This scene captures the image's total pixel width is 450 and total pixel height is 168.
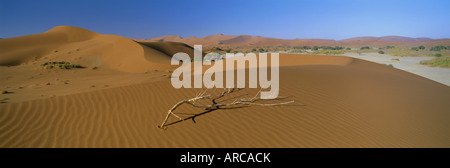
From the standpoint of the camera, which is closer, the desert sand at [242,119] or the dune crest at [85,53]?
the desert sand at [242,119]

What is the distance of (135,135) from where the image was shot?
3.50 metres

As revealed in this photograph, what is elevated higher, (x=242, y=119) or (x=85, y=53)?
(x=85, y=53)

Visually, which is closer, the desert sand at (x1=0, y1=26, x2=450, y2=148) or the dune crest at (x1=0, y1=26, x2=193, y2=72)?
the desert sand at (x1=0, y1=26, x2=450, y2=148)

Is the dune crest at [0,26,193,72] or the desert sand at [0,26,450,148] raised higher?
the dune crest at [0,26,193,72]

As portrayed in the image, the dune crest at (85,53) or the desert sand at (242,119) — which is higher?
the dune crest at (85,53)

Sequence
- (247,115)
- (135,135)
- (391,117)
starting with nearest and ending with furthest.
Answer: (135,135)
(247,115)
(391,117)

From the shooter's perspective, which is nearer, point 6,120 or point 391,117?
point 6,120

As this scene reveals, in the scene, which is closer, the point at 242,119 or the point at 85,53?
the point at 242,119

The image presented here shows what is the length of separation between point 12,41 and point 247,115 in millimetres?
31400
